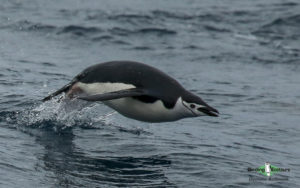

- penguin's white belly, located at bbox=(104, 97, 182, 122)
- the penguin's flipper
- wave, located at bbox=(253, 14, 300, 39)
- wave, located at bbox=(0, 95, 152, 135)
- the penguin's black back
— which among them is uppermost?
wave, located at bbox=(253, 14, 300, 39)

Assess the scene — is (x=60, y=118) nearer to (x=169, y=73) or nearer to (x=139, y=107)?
(x=139, y=107)

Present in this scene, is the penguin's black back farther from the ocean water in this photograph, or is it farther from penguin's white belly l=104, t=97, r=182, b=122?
the ocean water

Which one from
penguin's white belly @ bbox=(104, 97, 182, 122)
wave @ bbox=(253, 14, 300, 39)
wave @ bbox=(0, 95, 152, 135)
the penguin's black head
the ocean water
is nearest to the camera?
the penguin's black head

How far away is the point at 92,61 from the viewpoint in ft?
47.6

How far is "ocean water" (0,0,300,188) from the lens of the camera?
7727 millimetres

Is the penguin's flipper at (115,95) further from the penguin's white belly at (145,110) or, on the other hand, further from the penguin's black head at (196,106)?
the penguin's black head at (196,106)

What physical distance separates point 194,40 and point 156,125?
7.30 meters

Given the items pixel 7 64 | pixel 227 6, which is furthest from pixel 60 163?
pixel 227 6

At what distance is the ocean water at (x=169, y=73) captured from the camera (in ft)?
25.3

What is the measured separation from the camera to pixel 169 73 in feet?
45.5

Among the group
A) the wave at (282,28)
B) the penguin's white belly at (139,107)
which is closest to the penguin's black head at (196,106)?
the penguin's white belly at (139,107)

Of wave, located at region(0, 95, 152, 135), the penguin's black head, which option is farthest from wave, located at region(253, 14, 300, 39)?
the penguin's black head

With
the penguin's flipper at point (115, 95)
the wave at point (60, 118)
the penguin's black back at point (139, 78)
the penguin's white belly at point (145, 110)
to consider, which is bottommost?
the wave at point (60, 118)

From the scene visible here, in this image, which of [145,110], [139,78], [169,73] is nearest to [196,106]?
[145,110]
